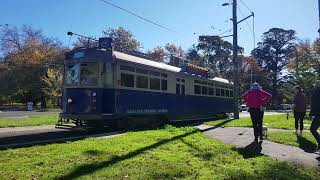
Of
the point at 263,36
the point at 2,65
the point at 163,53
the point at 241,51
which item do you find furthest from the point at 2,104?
the point at 263,36

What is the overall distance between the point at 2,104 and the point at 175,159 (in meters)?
76.4

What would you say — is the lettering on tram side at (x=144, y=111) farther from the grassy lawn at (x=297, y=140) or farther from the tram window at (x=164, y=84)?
the grassy lawn at (x=297, y=140)

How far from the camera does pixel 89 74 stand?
17.9 m

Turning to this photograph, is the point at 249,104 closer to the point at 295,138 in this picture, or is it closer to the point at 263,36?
the point at 295,138

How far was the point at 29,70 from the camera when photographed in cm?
7119

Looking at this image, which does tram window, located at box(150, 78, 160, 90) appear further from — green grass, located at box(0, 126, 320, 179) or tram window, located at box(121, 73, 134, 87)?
green grass, located at box(0, 126, 320, 179)

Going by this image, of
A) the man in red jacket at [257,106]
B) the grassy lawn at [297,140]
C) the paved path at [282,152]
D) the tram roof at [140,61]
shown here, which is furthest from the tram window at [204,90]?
the man in red jacket at [257,106]

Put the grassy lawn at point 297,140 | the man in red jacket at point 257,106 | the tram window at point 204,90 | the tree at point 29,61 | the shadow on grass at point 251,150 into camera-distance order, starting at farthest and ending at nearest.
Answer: the tree at point 29,61
the tram window at point 204,90
the man in red jacket at point 257,106
the grassy lawn at point 297,140
the shadow on grass at point 251,150

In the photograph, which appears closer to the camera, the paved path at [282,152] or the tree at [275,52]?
the paved path at [282,152]

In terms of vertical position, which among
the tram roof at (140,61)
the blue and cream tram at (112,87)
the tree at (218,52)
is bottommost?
the blue and cream tram at (112,87)

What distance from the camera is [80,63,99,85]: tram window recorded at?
1772cm

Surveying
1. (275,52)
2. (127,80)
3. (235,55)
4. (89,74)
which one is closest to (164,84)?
(127,80)

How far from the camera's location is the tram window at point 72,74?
18.1 metres

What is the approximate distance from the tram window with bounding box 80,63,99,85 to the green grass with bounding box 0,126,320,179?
20.0 feet
